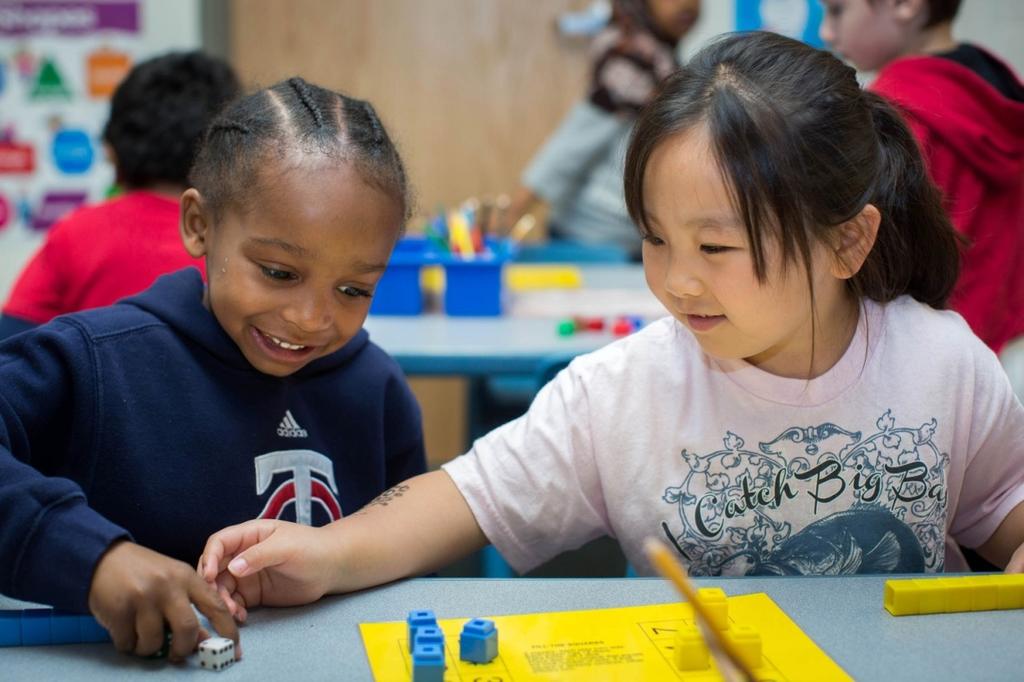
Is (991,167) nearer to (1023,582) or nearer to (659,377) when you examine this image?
(659,377)

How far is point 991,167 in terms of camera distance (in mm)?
1732

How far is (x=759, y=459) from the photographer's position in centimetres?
111

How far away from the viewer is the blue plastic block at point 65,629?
817mm

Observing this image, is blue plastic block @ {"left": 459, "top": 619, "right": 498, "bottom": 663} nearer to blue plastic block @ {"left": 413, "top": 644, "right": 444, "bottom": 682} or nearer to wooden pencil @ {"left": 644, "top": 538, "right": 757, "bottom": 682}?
blue plastic block @ {"left": 413, "top": 644, "right": 444, "bottom": 682}

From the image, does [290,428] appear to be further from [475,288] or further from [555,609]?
[475,288]

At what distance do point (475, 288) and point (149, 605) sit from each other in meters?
1.45

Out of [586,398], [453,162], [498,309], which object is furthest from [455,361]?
[453,162]

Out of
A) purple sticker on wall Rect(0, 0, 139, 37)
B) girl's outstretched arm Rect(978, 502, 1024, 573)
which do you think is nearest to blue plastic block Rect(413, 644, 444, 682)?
girl's outstretched arm Rect(978, 502, 1024, 573)

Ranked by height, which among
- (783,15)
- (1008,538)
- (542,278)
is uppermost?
(783,15)

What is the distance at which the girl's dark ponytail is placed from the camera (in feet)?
3.70

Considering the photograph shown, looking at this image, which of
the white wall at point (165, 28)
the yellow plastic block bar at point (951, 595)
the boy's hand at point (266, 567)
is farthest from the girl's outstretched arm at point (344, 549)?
the white wall at point (165, 28)


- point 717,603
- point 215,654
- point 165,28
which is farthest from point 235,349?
point 165,28

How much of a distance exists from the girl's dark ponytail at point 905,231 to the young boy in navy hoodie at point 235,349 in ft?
1.53

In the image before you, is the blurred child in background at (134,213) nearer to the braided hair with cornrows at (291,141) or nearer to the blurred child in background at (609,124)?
the braided hair with cornrows at (291,141)
